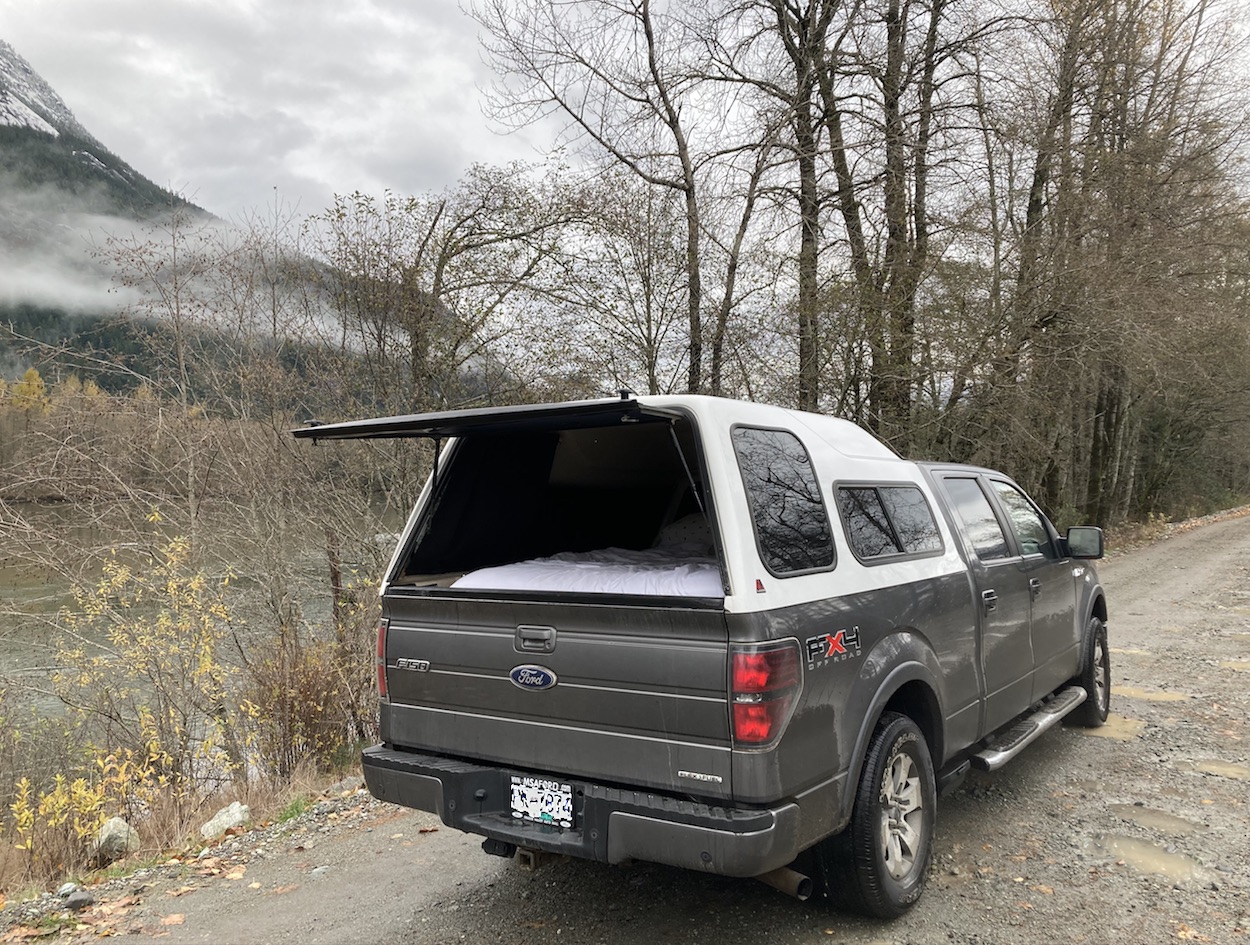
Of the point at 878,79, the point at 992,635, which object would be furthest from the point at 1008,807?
the point at 878,79

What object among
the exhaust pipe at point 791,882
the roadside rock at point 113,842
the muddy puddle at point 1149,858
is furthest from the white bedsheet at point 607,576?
the roadside rock at point 113,842

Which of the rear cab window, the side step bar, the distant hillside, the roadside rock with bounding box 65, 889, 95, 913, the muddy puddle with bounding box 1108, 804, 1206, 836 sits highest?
the distant hillside

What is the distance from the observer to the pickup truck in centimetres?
275

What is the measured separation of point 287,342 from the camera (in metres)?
10.9

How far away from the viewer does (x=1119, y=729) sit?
19.2ft

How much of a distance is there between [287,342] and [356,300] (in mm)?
1140

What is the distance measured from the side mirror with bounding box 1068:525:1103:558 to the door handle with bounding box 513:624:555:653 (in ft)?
12.1

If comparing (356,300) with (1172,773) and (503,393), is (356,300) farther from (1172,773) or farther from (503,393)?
(1172,773)

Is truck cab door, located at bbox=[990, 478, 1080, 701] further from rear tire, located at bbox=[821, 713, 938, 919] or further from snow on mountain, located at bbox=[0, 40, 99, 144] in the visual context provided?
snow on mountain, located at bbox=[0, 40, 99, 144]

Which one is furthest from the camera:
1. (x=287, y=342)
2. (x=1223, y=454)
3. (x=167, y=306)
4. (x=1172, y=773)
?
(x=1223, y=454)

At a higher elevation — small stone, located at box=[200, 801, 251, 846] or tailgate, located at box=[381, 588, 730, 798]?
tailgate, located at box=[381, 588, 730, 798]

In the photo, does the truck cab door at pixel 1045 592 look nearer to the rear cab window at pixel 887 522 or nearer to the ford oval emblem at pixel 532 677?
the rear cab window at pixel 887 522

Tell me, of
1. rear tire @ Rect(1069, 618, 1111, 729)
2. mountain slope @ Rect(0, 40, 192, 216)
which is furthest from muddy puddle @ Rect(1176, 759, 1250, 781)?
mountain slope @ Rect(0, 40, 192, 216)

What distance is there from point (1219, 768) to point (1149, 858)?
1637 millimetres
